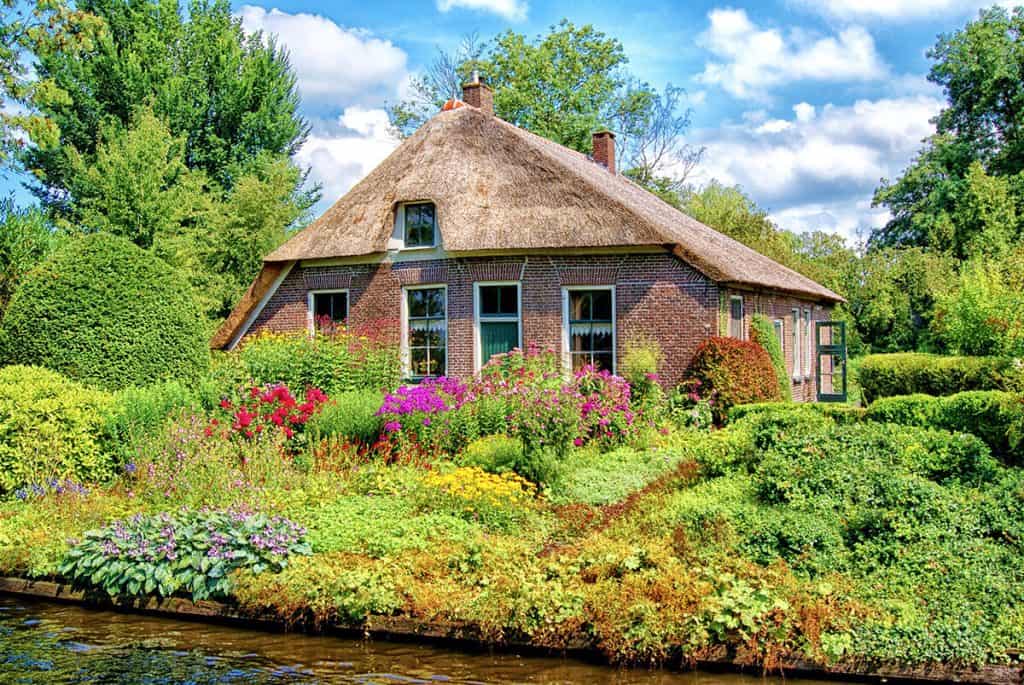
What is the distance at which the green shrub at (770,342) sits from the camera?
2031 cm

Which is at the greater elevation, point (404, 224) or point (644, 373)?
point (404, 224)

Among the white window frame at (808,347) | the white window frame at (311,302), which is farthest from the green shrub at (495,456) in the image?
the white window frame at (808,347)

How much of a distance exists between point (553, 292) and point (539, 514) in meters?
9.31

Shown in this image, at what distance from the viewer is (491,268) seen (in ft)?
63.3

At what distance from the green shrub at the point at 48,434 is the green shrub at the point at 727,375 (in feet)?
33.0

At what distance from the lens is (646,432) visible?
1422cm

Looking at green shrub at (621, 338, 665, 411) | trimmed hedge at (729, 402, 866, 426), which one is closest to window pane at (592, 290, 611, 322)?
green shrub at (621, 338, 665, 411)

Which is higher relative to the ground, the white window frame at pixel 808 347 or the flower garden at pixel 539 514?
the white window frame at pixel 808 347

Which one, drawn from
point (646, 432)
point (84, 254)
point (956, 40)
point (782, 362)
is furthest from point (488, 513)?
point (956, 40)

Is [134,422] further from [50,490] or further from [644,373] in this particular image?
[644,373]

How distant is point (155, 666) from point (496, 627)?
2.62 meters

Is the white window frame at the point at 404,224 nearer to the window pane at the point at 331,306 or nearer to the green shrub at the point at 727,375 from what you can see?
the window pane at the point at 331,306

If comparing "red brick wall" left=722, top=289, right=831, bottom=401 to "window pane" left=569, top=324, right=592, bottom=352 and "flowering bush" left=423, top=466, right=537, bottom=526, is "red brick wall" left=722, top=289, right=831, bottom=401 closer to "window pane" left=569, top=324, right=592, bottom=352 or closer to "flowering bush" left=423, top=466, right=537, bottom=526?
"window pane" left=569, top=324, right=592, bottom=352

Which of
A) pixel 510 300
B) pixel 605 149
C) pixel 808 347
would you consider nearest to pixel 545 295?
pixel 510 300
